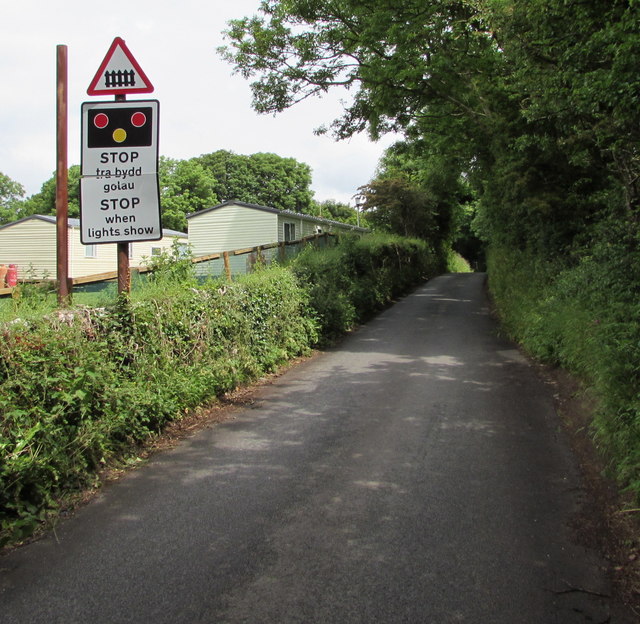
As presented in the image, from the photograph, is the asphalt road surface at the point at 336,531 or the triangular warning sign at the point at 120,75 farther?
the triangular warning sign at the point at 120,75

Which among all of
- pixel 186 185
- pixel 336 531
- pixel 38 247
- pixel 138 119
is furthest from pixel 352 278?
pixel 186 185

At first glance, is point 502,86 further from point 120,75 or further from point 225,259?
point 120,75

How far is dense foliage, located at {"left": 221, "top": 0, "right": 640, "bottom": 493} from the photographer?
6262 millimetres

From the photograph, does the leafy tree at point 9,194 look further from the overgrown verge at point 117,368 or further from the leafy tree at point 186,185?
the overgrown verge at point 117,368

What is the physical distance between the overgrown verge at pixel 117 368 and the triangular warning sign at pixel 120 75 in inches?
89.3

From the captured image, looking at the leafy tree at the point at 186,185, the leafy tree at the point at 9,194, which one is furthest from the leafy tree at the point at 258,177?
the leafy tree at the point at 9,194

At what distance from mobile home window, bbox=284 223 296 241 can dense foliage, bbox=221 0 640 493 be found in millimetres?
8761

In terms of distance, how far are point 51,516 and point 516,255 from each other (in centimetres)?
1404

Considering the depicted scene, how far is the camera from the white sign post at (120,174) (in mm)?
5688

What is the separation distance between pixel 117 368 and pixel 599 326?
5746mm

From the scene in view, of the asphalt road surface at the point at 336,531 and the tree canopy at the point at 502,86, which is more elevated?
the tree canopy at the point at 502,86

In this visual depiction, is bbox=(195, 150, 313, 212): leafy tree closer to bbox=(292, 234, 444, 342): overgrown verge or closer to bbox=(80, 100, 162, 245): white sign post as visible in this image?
bbox=(292, 234, 444, 342): overgrown verge

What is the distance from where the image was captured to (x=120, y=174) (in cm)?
571

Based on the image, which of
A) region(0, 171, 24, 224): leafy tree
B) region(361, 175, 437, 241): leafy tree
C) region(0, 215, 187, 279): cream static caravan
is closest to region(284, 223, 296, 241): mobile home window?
region(0, 215, 187, 279): cream static caravan
